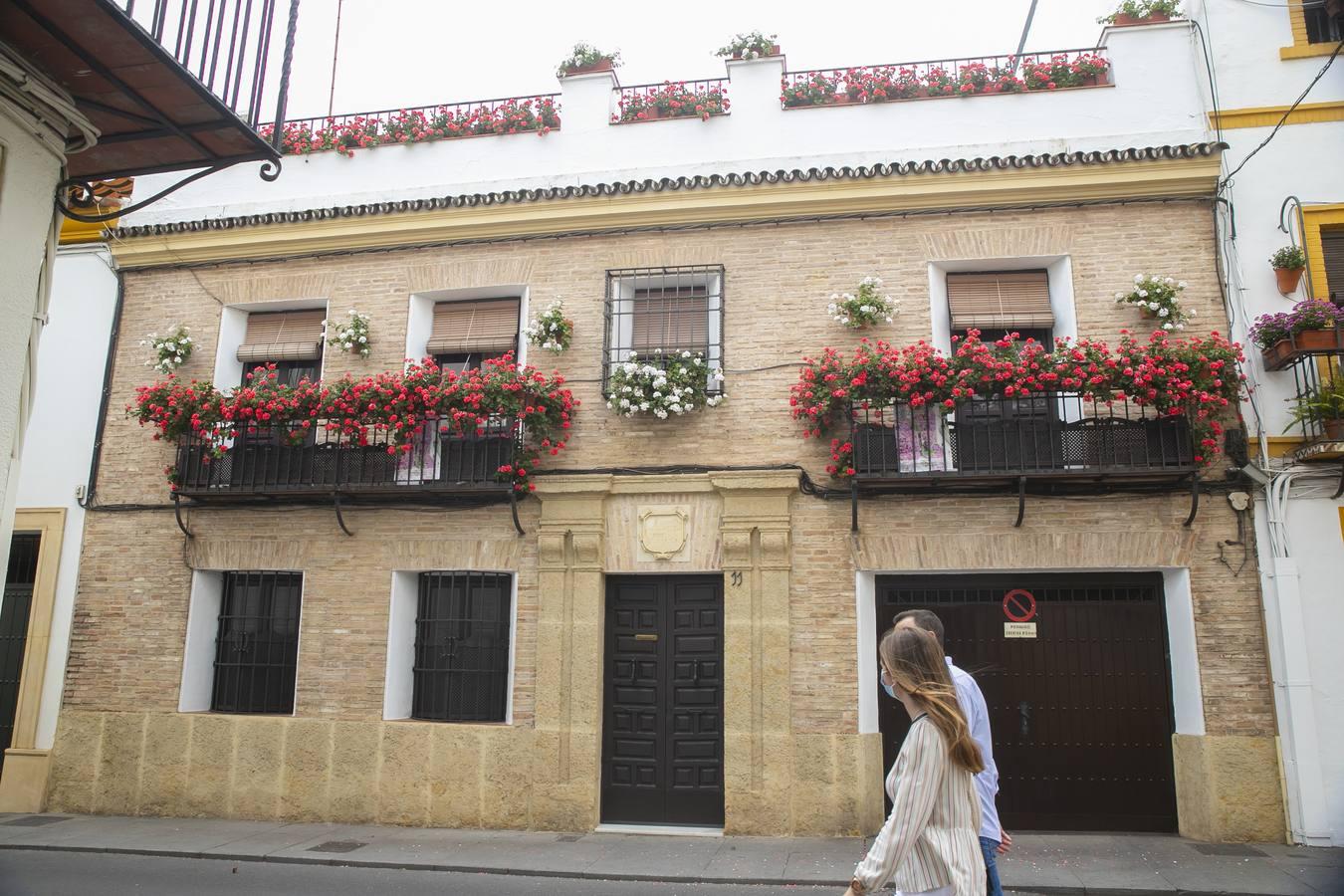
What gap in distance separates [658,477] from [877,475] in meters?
2.07

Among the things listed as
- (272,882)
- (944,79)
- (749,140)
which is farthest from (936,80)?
(272,882)

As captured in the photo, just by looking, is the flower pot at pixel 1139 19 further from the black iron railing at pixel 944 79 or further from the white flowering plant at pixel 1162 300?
the white flowering plant at pixel 1162 300

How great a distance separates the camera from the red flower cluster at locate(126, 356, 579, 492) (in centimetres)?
885

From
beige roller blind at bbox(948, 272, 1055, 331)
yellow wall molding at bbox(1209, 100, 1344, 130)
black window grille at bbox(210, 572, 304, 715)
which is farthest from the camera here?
black window grille at bbox(210, 572, 304, 715)

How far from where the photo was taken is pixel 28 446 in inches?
409

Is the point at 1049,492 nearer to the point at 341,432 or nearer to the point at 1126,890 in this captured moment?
the point at 1126,890

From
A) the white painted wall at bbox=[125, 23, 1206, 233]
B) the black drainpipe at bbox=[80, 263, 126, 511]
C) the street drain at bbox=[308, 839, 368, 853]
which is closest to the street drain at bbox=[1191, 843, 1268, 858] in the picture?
the white painted wall at bbox=[125, 23, 1206, 233]

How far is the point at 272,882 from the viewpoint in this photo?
7168mm

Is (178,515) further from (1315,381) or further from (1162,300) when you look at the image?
(1315,381)

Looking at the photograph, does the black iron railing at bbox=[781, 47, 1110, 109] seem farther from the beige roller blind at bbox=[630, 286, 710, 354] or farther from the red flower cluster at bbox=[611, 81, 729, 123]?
the beige roller blind at bbox=[630, 286, 710, 354]

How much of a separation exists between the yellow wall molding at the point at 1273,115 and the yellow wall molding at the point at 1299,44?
52 cm

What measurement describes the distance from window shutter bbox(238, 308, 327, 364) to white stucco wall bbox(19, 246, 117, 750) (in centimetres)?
166

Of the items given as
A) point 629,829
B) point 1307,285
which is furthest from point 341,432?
point 1307,285

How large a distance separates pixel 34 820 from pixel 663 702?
20.8 ft
